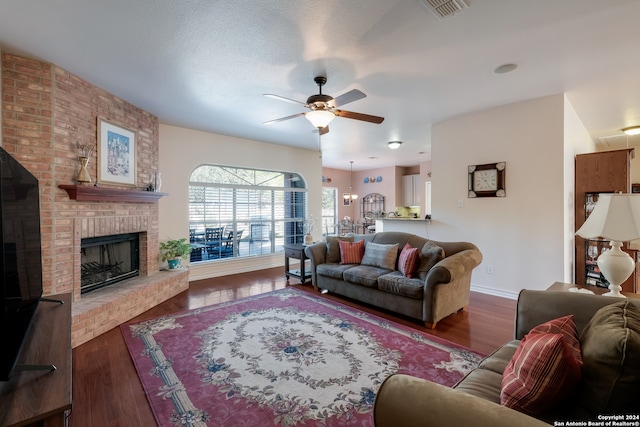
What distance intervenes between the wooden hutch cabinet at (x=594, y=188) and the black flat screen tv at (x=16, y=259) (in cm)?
553

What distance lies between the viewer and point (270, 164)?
244 inches

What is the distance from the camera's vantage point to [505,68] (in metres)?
2.89

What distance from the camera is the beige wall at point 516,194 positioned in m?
3.61

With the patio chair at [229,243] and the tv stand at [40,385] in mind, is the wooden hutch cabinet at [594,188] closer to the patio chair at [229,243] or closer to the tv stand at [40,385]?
the tv stand at [40,385]

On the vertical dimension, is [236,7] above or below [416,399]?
above

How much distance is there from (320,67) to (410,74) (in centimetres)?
96

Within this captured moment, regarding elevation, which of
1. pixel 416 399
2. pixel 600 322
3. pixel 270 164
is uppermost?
pixel 270 164

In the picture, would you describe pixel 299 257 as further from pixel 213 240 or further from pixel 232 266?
pixel 213 240

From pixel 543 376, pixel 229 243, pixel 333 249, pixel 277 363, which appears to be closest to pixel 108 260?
pixel 229 243

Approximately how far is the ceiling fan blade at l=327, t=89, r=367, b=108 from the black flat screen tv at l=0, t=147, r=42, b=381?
7.66 feet

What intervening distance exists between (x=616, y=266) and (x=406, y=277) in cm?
178

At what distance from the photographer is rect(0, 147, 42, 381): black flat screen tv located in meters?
1.18

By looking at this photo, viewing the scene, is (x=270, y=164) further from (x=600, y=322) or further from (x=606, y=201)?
(x=600, y=322)

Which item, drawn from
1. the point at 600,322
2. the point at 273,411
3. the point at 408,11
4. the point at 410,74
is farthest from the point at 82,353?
the point at 410,74
